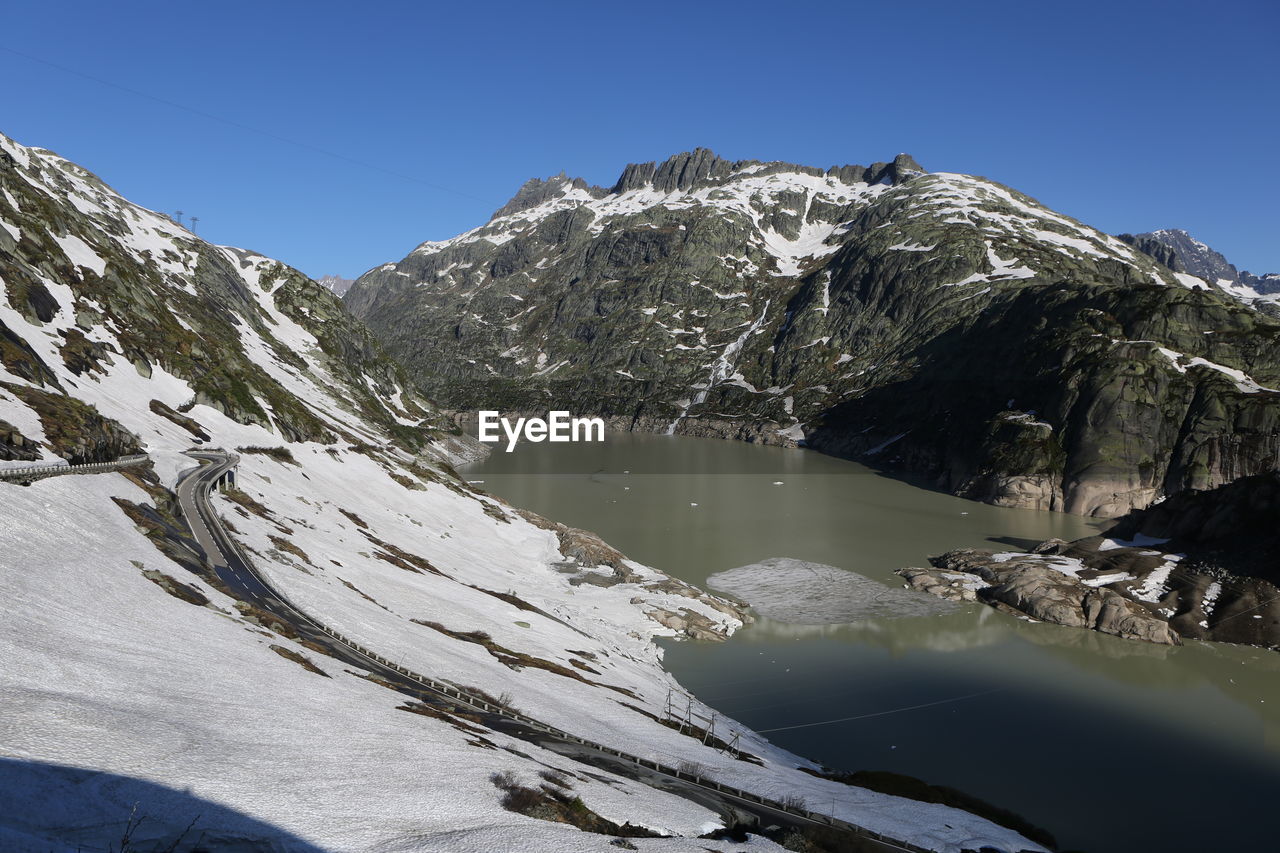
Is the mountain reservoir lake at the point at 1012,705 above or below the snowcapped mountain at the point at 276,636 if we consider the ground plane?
below

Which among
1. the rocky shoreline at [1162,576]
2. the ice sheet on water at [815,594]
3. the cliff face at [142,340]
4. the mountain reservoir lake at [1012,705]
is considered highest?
the cliff face at [142,340]

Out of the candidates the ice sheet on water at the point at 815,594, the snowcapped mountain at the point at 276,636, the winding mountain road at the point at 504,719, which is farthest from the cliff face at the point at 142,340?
the ice sheet on water at the point at 815,594

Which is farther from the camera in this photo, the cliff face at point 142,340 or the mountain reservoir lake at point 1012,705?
the cliff face at point 142,340

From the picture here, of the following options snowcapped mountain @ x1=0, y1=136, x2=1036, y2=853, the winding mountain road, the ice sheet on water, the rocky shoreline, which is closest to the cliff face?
snowcapped mountain @ x1=0, y1=136, x2=1036, y2=853

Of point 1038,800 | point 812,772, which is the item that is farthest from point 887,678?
point 812,772

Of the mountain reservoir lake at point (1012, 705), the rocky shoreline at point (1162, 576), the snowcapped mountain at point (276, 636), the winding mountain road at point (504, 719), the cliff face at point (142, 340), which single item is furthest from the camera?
the rocky shoreline at point (1162, 576)

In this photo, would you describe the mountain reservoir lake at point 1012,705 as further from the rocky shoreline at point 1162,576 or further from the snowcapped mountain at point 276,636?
the snowcapped mountain at point 276,636
